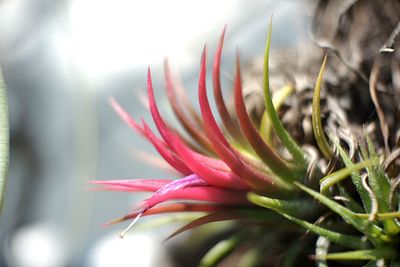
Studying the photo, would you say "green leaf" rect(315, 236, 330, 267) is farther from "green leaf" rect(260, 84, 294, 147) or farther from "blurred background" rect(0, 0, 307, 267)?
"blurred background" rect(0, 0, 307, 267)

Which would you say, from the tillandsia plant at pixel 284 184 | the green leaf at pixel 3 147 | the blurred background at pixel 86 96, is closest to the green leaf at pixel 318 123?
the tillandsia plant at pixel 284 184

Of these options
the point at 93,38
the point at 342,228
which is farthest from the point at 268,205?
the point at 93,38

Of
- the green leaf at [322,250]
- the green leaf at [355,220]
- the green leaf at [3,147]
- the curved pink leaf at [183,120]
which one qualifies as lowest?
the green leaf at [322,250]

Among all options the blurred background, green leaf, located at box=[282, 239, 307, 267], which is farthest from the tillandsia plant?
the blurred background

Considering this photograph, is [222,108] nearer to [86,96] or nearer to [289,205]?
[289,205]

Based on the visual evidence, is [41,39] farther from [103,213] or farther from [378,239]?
[378,239]

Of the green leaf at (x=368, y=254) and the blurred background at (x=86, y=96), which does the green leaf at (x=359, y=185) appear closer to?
the green leaf at (x=368, y=254)
